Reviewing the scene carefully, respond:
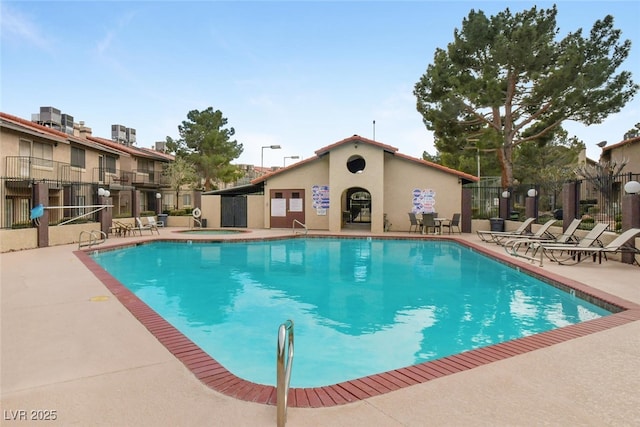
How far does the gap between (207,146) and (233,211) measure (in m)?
18.6

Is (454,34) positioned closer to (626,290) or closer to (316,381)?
(626,290)

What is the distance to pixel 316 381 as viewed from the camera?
4.88 metres

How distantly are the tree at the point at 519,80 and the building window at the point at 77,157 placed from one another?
24816 mm

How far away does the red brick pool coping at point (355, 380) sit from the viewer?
3.48 m

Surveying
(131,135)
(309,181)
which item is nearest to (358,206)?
(309,181)

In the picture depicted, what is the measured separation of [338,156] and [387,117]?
10.9 meters

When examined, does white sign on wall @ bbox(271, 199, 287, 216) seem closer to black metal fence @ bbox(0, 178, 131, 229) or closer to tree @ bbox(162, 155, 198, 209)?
black metal fence @ bbox(0, 178, 131, 229)

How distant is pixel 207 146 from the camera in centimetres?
4256

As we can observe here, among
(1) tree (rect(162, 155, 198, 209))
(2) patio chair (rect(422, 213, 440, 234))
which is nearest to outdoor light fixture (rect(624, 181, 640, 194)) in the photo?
(2) patio chair (rect(422, 213, 440, 234))

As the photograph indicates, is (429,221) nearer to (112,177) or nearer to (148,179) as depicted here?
(112,177)

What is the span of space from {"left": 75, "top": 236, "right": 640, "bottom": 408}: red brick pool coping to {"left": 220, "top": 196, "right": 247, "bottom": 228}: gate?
789 inches

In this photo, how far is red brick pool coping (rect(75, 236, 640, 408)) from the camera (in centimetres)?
348

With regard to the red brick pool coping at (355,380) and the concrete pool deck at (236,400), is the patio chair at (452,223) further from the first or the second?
the concrete pool deck at (236,400)

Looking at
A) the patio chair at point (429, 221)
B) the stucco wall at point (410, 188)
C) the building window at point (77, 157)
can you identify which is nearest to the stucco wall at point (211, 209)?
the building window at point (77, 157)
